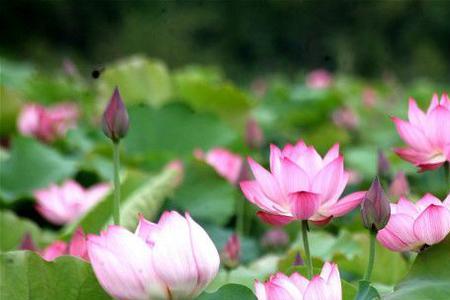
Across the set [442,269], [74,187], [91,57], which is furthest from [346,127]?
[91,57]

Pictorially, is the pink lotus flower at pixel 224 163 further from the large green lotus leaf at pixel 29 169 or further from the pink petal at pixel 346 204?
the pink petal at pixel 346 204

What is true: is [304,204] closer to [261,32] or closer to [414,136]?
[414,136]

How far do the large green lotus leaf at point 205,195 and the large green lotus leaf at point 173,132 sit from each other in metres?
0.36

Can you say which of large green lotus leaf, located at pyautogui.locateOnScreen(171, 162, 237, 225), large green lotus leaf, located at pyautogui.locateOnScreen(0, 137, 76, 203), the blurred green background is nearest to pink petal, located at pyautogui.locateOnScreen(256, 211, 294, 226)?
large green lotus leaf, located at pyautogui.locateOnScreen(171, 162, 237, 225)

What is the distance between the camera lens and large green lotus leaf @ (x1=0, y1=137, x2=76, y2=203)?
1704 millimetres

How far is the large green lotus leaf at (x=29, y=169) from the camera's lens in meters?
1.70

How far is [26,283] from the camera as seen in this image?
0.81 metres

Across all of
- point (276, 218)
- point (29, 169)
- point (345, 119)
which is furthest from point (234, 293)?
Answer: point (345, 119)

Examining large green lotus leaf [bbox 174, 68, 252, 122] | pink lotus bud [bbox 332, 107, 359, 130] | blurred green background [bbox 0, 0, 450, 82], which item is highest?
large green lotus leaf [bbox 174, 68, 252, 122]

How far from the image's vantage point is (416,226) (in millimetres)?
773

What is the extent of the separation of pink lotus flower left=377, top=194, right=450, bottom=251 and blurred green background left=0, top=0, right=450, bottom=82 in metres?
10.9

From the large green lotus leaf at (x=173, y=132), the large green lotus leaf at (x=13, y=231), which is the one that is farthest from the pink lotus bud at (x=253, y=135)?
the large green lotus leaf at (x=13, y=231)

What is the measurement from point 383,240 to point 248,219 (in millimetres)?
925

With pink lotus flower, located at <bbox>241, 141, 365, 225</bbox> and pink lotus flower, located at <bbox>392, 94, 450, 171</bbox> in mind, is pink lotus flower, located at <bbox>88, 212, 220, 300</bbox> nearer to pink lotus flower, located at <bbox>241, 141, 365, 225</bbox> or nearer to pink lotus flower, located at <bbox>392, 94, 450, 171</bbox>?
pink lotus flower, located at <bbox>241, 141, 365, 225</bbox>
